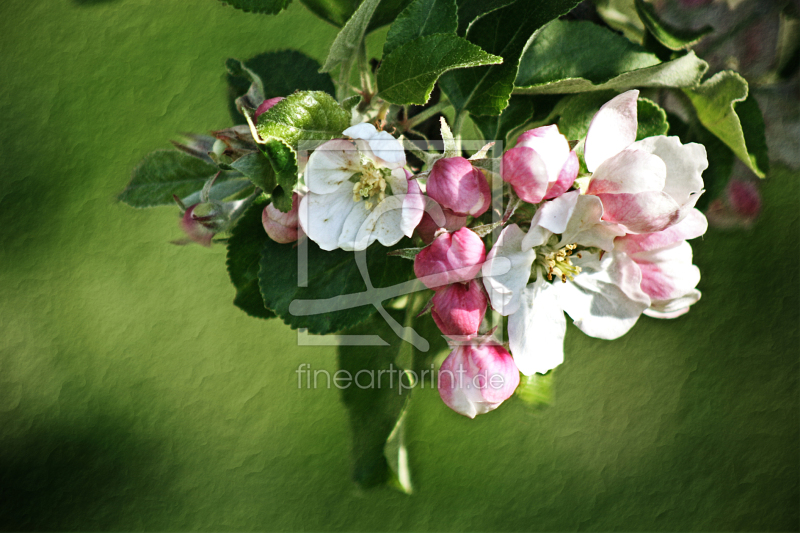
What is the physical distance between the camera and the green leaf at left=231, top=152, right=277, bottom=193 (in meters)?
0.40

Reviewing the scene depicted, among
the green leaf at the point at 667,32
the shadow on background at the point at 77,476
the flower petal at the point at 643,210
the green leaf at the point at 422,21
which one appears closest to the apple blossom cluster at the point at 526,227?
the flower petal at the point at 643,210

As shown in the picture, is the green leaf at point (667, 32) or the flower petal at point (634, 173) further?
the green leaf at point (667, 32)

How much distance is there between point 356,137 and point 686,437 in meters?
1.37

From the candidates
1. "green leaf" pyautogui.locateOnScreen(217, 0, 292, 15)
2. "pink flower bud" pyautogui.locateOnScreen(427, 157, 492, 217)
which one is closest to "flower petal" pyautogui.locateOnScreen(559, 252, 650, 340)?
"pink flower bud" pyautogui.locateOnScreen(427, 157, 492, 217)

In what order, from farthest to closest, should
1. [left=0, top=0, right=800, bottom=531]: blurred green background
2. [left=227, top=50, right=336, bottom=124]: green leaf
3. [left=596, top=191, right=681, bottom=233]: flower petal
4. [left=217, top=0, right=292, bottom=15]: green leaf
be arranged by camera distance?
1. [left=0, top=0, right=800, bottom=531]: blurred green background
2. [left=227, top=50, right=336, bottom=124]: green leaf
3. [left=217, top=0, right=292, bottom=15]: green leaf
4. [left=596, top=191, right=681, bottom=233]: flower petal

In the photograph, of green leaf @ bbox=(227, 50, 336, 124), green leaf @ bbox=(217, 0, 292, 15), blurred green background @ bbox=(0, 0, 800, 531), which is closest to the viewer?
green leaf @ bbox=(217, 0, 292, 15)

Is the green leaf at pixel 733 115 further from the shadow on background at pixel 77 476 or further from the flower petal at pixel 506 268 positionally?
the shadow on background at pixel 77 476

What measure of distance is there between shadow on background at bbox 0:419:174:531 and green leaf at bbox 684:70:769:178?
143 centimetres

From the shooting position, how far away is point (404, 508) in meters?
1.47

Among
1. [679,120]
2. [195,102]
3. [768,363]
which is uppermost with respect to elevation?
[679,120]

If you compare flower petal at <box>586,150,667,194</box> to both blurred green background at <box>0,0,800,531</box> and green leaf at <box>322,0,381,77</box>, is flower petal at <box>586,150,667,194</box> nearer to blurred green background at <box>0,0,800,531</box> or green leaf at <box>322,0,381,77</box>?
green leaf at <box>322,0,381,77</box>

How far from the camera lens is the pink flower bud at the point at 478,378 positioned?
43 centimetres

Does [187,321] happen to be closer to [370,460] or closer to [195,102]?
[195,102]

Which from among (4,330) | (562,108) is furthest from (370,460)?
(4,330)
